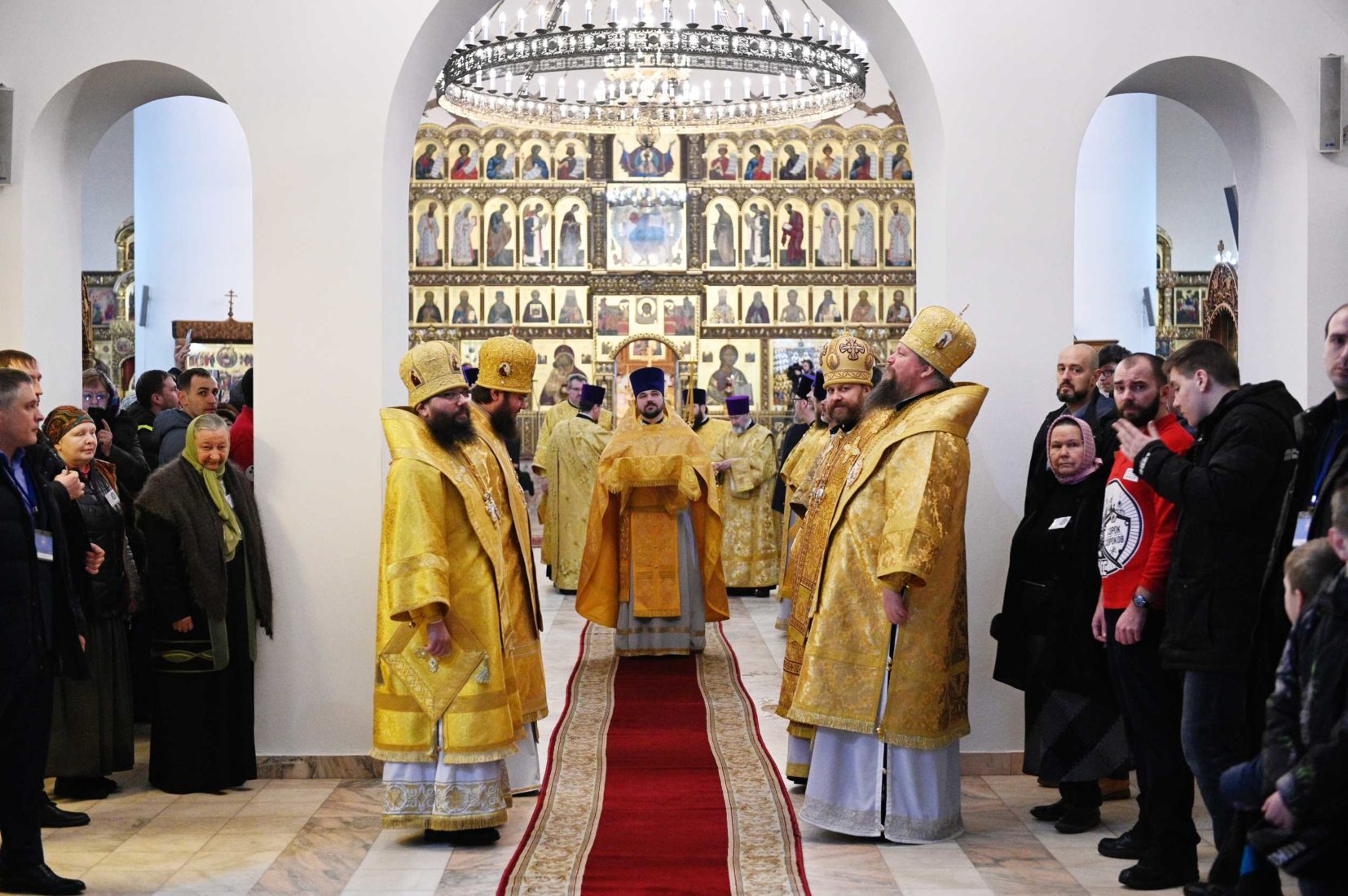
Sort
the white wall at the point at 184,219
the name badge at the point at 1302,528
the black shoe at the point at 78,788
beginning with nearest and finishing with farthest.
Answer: the name badge at the point at 1302,528 < the black shoe at the point at 78,788 < the white wall at the point at 184,219

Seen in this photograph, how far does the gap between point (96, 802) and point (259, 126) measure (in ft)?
9.26

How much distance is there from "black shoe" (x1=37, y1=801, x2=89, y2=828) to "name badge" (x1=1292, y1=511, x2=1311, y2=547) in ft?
14.0

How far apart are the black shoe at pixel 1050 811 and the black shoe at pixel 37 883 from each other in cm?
334

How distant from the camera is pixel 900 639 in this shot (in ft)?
16.2

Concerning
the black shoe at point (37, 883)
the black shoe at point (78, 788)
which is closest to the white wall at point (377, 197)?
the black shoe at point (78, 788)

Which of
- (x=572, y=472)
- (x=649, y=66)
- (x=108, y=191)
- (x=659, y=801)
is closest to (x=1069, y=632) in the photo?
(x=659, y=801)

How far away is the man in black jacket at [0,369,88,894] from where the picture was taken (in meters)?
4.25

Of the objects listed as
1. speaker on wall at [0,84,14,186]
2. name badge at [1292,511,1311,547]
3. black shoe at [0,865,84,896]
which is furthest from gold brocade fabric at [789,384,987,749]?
speaker on wall at [0,84,14,186]

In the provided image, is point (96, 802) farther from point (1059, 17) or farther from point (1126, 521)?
point (1059, 17)

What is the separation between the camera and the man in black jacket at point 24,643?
13.9ft

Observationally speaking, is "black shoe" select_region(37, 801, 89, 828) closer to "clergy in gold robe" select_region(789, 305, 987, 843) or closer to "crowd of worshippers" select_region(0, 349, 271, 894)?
"crowd of worshippers" select_region(0, 349, 271, 894)

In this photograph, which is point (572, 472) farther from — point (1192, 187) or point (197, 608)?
point (1192, 187)

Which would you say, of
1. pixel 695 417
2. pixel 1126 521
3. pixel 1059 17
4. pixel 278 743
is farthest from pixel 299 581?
pixel 695 417

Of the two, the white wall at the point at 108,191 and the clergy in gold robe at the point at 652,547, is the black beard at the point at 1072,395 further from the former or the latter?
the white wall at the point at 108,191
